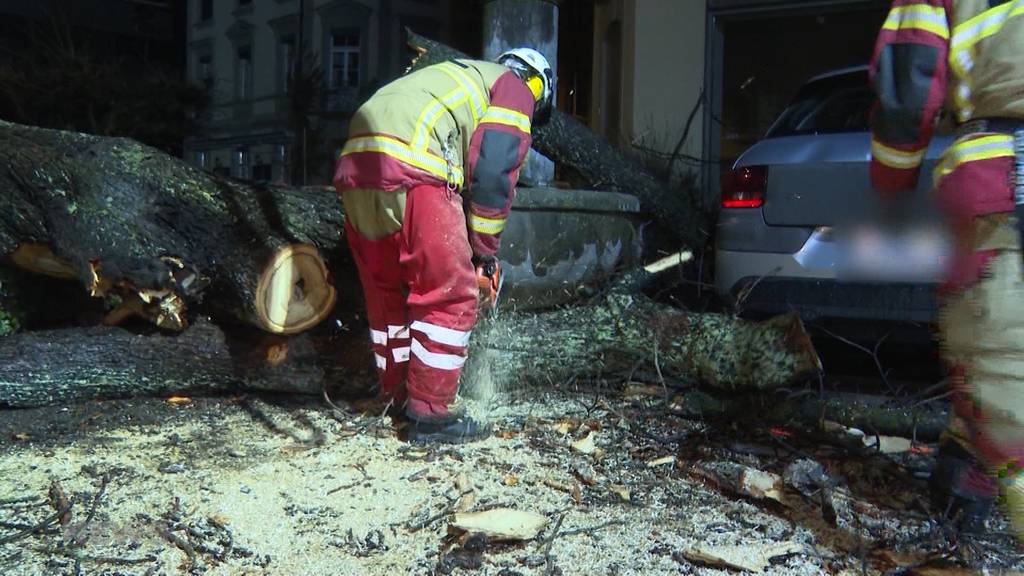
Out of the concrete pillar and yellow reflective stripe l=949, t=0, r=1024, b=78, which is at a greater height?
the concrete pillar

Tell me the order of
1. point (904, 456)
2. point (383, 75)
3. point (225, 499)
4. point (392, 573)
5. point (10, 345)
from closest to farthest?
point (392, 573), point (225, 499), point (904, 456), point (10, 345), point (383, 75)

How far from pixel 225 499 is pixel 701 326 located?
2.04m

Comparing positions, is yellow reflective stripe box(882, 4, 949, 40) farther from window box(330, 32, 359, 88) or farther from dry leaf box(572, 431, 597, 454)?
window box(330, 32, 359, 88)

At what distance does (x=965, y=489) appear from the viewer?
2.45 m

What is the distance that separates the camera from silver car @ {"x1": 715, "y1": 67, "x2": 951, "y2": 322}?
275 cm

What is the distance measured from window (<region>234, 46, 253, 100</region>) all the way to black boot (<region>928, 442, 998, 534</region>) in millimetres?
12109

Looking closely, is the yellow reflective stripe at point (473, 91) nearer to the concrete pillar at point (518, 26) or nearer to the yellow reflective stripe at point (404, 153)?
the yellow reflective stripe at point (404, 153)

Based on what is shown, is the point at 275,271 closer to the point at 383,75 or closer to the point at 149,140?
the point at 149,140

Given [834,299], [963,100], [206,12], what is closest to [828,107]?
[834,299]

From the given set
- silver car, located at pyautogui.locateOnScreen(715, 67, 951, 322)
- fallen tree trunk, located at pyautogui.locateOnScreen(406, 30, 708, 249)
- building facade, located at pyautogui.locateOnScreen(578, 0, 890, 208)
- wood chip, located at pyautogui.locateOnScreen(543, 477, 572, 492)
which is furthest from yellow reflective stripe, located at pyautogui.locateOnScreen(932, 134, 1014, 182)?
building facade, located at pyautogui.locateOnScreen(578, 0, 890, 208)

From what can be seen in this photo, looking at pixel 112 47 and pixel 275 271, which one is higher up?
pixel 112 47

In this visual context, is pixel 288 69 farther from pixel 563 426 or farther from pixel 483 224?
pixel 563 426

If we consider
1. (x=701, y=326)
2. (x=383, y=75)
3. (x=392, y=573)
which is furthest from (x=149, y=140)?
(x=392, y=573)

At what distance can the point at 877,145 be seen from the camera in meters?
2.38
